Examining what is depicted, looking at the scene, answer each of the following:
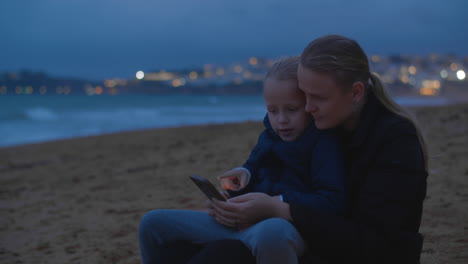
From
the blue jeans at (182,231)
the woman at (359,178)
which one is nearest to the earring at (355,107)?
the woman at (359,178)

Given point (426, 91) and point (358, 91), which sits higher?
point (358, 91)

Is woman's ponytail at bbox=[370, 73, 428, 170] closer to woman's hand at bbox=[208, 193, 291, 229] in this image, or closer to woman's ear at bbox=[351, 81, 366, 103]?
woman's ear at bbox=[351, 81, 366, 103]

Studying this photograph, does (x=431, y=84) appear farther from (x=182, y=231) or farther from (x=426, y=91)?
(x=182, y=231)

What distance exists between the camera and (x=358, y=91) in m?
1.79

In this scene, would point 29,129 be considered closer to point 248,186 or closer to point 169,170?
point 169,170

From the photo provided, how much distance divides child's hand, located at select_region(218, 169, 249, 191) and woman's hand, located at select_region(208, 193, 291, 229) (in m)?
0.29

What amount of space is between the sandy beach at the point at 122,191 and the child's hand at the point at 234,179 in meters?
1.56

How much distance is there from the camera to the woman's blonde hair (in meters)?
1.72

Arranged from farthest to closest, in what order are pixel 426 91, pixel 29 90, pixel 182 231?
pixel 29 90
pixel 426 91
pixel 182 231

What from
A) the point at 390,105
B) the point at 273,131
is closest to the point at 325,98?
the point at 390,105

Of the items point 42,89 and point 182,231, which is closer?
point 182,231

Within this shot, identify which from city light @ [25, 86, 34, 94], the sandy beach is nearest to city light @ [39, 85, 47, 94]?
city light @ [25, 86, 34, 94]

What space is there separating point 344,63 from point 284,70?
1.38ft

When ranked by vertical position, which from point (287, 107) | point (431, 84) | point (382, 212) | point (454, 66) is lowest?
point (382, 212)
